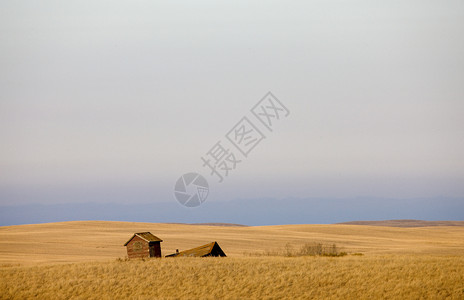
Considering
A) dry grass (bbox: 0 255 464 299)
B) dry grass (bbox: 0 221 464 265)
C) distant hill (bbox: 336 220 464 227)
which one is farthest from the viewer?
distant hill (bbox: 336 220 464 227)

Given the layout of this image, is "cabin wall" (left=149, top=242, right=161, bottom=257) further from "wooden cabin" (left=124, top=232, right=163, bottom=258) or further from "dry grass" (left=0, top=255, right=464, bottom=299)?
"dry grass" (left=0, top=255, right=464, bottom=299)

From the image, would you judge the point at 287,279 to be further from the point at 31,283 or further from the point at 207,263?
the point at 31,283

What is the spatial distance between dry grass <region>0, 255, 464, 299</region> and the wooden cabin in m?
1.79

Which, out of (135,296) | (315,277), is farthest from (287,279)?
(135,296)

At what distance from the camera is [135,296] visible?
30172 millimetres

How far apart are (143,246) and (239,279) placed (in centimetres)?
907

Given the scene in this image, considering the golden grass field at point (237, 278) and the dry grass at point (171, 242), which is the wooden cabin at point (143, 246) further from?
the dry grass at point (171, 242)

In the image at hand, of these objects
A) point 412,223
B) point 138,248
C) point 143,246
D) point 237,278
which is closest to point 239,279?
point 237,278

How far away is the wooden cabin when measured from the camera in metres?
39.8

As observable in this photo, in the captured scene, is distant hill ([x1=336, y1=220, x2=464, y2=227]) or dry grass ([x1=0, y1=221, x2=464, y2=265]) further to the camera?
distant hill ([x1=336, y1=220, x2=464, y2=227])

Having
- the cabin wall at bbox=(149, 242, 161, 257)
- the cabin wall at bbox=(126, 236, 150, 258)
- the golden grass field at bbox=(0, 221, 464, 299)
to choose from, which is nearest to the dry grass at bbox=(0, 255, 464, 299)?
the golden grass field at bbox=(0, 221, 464, 299)

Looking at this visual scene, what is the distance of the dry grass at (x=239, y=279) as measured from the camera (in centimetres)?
3066

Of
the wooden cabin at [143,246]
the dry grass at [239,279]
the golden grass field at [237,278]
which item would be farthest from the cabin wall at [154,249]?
the dry grass at [239,279]

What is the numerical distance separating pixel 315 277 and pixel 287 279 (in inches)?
63.2
